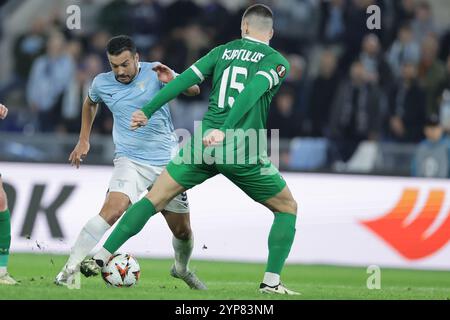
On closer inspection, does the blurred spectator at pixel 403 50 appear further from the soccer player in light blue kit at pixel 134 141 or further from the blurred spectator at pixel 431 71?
the soccer player in light blue kit at pixel 134 141

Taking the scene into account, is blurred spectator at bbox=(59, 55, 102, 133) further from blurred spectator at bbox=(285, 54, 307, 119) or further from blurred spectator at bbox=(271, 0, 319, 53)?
blurred spectator at bbox=(271, 0, 319, 53)

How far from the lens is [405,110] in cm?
1688

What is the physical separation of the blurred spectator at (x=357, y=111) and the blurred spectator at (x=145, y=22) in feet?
10.9

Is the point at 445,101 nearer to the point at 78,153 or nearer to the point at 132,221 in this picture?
the point at 78,153

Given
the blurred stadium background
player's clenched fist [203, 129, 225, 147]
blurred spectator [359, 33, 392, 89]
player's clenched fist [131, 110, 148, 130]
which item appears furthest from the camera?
blurred spectator [359, 33, 392, 89]

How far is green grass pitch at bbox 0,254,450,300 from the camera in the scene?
332 inches

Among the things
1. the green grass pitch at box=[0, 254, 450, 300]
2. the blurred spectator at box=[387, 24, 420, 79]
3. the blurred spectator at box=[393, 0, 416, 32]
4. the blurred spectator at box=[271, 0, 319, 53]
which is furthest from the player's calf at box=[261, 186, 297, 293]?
the blurred spectator at box=[393, 0, 416, 32]

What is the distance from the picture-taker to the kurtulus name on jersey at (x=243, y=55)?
8688 millimetres

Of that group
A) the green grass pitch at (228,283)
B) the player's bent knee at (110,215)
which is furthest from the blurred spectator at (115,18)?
the player's bent knee at (110,215)

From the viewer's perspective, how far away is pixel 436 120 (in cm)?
1542

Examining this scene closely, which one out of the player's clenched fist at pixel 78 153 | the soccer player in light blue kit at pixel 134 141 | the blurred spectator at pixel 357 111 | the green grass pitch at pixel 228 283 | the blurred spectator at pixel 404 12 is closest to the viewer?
the green grass pitch at pixel 228 283

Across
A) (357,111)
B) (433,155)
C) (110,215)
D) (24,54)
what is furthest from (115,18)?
(110,215)

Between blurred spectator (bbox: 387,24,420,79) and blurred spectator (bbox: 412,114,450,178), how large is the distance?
230cm
